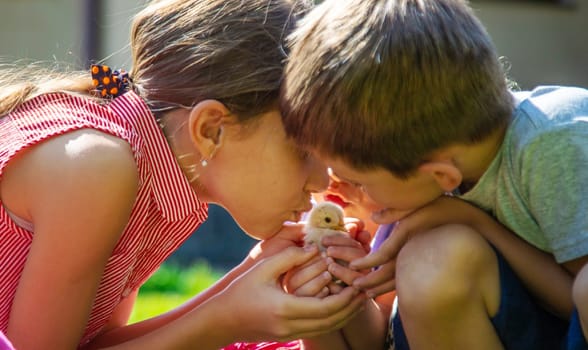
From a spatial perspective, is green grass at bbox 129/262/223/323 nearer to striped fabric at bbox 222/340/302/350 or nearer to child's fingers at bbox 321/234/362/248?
striped fabric at bbox 222/340/302/350

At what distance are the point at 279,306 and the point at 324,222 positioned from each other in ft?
0.80

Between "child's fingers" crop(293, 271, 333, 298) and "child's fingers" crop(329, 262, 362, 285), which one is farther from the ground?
"child's fingers" crop(329, 262, 362, 285)

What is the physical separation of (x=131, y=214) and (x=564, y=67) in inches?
220

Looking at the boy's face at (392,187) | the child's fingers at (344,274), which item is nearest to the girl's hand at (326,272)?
the child's fingers at (344,274)

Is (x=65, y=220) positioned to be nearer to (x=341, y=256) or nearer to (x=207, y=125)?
(x=207, y=125)

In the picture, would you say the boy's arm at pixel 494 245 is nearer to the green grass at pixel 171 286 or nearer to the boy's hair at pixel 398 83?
the boy's hair at pixel 398 83

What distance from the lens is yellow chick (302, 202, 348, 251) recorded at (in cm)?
245

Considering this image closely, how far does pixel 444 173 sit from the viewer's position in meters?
2.23

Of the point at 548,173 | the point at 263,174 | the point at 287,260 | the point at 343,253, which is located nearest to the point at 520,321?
the point at 548,173

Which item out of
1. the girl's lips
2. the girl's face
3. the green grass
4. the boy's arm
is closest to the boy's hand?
the boy's arm

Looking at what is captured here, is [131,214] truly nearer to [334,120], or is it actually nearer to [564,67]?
[334,120]

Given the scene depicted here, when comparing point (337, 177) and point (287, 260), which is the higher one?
point (337, 177)

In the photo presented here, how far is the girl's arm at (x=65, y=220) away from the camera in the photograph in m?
2.28

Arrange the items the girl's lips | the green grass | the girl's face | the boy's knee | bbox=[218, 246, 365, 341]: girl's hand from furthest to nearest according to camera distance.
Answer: the green grass < the girl's lips < the girl's face < bbox=[218, 246, 365, 341]: girl's hand < the boy's knee
